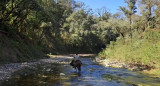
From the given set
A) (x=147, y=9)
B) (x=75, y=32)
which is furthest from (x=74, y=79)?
(x=75, y=32)

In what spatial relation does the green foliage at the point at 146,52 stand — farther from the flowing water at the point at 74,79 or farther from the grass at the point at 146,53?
the flowing water at the point at 74,79

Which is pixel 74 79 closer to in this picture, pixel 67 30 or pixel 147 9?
pixel 147 9

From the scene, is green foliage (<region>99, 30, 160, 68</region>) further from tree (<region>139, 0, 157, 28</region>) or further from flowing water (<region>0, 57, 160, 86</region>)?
tree (<region>139, 0, 157, 28</region>)

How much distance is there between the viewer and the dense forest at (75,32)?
22075 millimetres

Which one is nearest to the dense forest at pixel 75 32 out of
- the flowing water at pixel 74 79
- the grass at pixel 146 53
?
the grass at pixel 146 53

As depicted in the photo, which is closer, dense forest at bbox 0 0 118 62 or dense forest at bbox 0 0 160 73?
dense forest at bbox 0 0 160 73

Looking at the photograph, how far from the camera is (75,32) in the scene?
61.6 m

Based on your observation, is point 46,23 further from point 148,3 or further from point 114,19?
point 148,3

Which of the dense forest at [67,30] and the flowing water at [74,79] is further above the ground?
the dense forest at [67,30]

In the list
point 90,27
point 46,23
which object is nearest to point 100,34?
point 90,27

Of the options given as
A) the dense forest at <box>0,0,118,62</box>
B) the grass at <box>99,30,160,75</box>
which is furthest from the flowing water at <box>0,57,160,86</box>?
the dense forest at <box>0,0,118,62</box>

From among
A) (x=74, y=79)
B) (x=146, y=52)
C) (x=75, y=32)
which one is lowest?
(x=74, y=79)

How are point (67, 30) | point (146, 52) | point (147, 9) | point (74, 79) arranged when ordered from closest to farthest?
point (74, 79), point (146, 52), point (147, 9), point (67, 30)

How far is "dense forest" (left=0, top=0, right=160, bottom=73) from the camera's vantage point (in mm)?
22075
